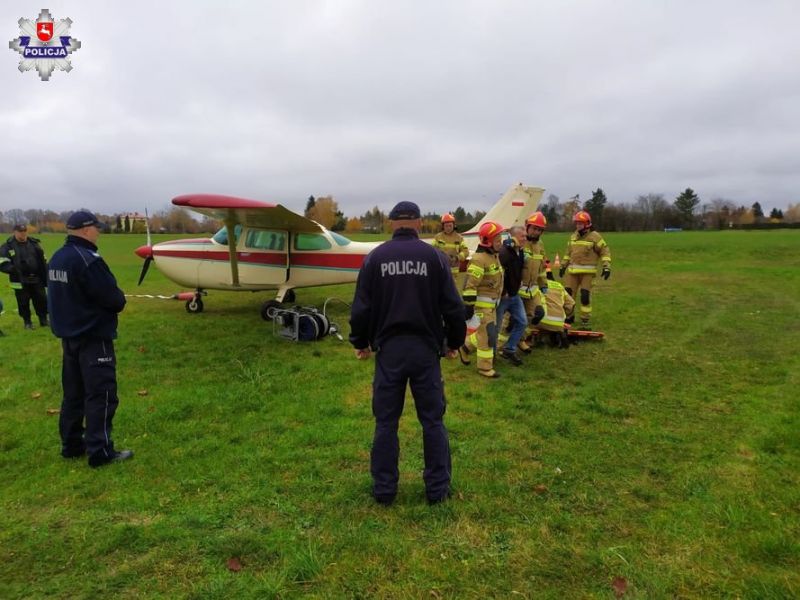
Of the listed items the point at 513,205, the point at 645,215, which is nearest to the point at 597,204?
the point at 645,215

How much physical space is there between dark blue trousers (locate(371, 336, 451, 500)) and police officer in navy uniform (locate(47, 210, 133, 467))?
2.42m

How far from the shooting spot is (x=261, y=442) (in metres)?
4.61

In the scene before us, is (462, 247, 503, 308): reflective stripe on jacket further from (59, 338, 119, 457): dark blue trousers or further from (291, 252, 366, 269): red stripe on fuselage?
(291, 252, 366, 269): red stripe on fuselage

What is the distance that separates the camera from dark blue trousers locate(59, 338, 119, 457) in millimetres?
4078

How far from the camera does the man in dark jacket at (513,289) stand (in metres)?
6.82

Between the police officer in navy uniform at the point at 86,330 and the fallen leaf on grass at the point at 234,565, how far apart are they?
6.40ft

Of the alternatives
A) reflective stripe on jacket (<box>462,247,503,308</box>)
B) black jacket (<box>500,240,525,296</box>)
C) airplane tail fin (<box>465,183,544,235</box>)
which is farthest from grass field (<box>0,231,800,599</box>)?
airplane tail fin (<box>465,183,544,235</box>)

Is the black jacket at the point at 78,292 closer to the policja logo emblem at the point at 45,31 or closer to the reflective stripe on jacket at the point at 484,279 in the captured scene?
the reflective stripe on jacket at the point at 484,279

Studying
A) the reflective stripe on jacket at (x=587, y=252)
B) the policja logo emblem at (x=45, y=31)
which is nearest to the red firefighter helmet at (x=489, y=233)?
the reflective stripe on jacket at (x=587, y=252)

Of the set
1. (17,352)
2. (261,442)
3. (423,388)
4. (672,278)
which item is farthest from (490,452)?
(672,278)

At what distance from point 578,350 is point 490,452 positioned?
4.21 metres

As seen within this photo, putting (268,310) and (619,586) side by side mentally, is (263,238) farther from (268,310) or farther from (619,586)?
(619,586)

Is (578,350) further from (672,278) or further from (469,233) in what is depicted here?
(672,278)

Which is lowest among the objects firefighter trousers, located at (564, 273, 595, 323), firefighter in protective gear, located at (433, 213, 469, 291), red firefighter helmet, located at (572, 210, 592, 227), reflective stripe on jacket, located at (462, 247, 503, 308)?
firefighter trousers, located at (564, 273, 595, 323)
